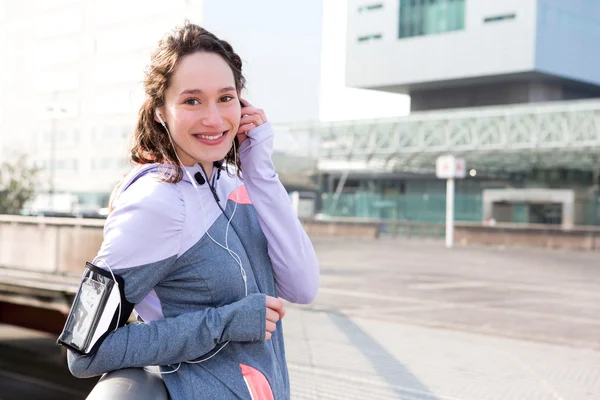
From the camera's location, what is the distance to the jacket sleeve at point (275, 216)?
1991 mm

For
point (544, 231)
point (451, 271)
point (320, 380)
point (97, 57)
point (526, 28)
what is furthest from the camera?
point (526, 28)

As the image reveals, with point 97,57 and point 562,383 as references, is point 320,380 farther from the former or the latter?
point 97,57

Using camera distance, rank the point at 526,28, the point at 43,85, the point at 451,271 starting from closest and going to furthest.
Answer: the point at 451,271
the point at 43,85
the point at 526,28

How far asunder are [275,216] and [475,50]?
52362 millimetres

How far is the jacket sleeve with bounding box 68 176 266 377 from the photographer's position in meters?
1.69

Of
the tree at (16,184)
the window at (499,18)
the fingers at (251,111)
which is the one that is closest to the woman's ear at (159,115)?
the fingers at (251,111)

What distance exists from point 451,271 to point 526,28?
37628 millimetres

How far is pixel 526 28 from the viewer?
1935 inches

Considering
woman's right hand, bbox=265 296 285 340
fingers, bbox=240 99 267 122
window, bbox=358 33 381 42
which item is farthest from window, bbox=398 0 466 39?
woman's right hand, bbox=265 296 285 340

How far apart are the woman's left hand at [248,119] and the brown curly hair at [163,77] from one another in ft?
0.30

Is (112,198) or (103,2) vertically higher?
(103,2)

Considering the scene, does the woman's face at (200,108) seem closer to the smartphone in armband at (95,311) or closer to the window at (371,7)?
the smartphone in armband at (95,311)

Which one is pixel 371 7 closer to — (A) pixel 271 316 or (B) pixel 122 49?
(B) pixel 122 49

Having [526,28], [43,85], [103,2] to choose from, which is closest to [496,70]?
[526,28]
